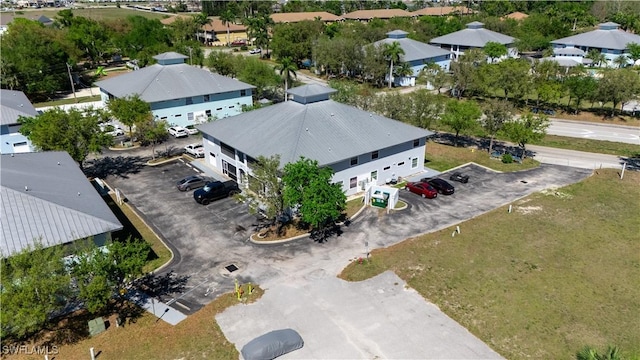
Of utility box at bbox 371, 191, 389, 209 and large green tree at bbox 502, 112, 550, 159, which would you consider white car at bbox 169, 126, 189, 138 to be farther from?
large green tree at bbox 502, 112, 550, 159

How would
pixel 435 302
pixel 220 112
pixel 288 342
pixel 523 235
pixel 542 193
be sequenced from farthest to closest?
pixel 220 112
pixel 542 193
pixel 523 235
pixel 435 302
pixel 288 342

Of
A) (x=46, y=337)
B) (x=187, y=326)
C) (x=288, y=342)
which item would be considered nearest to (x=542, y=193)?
(x=288, y=342)

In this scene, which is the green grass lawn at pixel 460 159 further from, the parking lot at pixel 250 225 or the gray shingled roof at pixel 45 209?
the gray shingled roof at pixel 45 209

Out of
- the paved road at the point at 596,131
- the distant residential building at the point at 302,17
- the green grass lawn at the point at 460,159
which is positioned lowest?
the paved road at the point at 596,131

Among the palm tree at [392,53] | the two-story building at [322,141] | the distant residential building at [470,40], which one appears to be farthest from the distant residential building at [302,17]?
the two-story building at [322,141]

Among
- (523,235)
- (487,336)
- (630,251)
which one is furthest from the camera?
(523,235)

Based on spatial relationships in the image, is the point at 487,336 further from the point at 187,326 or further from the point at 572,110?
the point at 572,110
